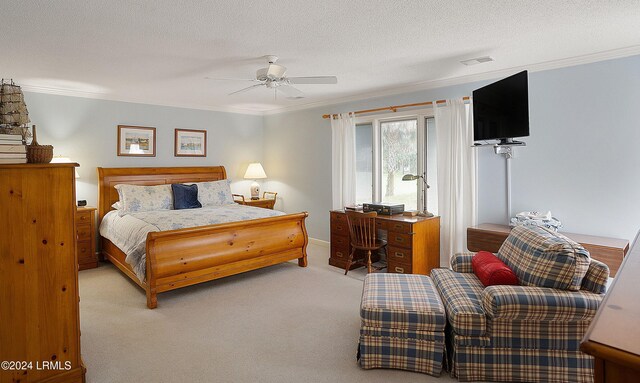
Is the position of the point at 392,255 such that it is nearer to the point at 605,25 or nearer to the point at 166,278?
the point at 166,278

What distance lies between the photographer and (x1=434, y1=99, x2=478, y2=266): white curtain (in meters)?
4.21

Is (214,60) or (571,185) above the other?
(214,60)

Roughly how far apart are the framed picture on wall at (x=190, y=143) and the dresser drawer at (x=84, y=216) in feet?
5.40

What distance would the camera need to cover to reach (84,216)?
4.64 meters

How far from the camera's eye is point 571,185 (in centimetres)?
364

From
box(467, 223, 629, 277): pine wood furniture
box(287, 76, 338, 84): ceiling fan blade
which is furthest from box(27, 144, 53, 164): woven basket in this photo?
box(467, 223, 629, 277): pine wood furniture

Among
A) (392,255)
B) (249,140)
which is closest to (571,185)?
(392,255)

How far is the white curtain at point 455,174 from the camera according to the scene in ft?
13.8

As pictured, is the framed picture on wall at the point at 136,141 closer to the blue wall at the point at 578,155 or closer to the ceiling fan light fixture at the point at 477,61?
the blue wall at the point at 578,155

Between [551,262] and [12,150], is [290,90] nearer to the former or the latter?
[12,150]

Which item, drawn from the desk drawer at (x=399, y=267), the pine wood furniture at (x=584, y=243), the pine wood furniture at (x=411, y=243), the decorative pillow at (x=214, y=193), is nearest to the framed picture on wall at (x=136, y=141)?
the decorative pillow at (x=214, y=193)

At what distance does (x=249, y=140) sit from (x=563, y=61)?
4.94 meters

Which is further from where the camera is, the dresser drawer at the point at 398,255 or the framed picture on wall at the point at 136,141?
the framed picture on wall at the point at 136,141

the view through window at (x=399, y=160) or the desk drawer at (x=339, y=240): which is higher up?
the view through window at (x=399, y=160)
